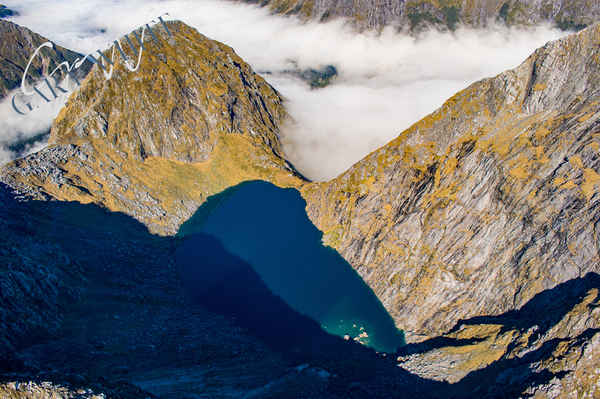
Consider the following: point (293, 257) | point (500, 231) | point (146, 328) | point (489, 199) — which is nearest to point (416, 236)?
point (489, 199)

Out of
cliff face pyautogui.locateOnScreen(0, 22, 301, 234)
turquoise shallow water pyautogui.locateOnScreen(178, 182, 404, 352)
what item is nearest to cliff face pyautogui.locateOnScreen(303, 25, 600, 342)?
turquoise shallow water pyautogui.locateOnScreen(178, 182, 404, 352)

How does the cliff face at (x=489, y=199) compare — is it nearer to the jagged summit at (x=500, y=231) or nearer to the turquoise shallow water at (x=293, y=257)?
the jagged summit at (x=500, y=231)

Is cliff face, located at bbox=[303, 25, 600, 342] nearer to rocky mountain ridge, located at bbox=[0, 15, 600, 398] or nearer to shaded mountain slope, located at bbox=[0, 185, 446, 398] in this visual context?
rocky mountain ridge, located at bbox=[0, 15, 600, 398]

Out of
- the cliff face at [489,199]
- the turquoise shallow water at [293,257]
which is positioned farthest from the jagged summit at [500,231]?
the turquoise shallow water at [293,257]

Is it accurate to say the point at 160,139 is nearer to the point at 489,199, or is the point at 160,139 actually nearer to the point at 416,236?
the point at 416,236

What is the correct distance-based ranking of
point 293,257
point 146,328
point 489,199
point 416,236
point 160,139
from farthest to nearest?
point 160,139 → point 293,257 → point 416,236 → point 489,199 → point 146,328

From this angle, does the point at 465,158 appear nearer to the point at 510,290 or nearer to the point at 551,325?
the point at 510,290
